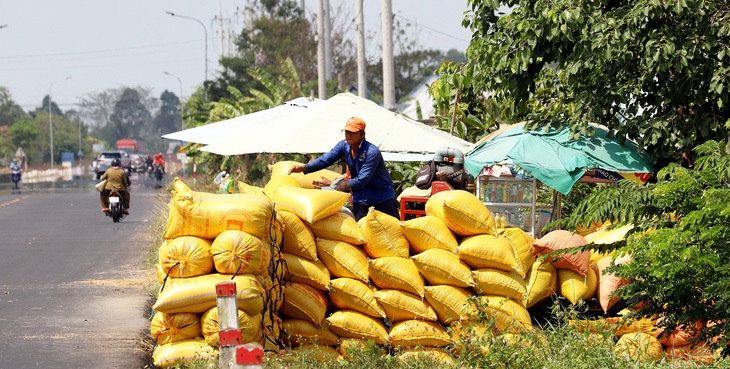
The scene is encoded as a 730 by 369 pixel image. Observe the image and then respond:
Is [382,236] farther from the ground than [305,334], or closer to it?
farther from the ground

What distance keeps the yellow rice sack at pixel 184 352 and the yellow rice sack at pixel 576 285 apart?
10.4 feet

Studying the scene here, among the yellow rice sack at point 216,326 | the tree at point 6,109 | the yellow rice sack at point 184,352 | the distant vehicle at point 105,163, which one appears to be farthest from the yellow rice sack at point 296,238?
the tree at point 6,109

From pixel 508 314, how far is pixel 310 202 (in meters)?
1.87

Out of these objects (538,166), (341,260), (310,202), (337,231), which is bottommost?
(341,260)

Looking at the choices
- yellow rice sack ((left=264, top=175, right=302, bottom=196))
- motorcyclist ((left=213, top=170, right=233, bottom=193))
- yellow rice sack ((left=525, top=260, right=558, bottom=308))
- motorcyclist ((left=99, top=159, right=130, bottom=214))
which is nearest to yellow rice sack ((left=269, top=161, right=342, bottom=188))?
yellow rice sack ((left=264, top=175, right=302, bottom=196))

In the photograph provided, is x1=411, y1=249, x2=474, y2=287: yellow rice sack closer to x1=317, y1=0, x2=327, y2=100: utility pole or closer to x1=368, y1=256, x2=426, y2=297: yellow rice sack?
x1=368, y1=256, x2=426, y2=297: yellow rice sack

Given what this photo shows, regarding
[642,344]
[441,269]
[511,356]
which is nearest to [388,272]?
[441,269]

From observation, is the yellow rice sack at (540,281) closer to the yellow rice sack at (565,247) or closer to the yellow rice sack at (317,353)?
the yellow rice sack at (565,247)

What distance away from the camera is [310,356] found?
799 cm

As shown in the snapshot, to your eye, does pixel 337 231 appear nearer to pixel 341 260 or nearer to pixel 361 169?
pixel 341 260

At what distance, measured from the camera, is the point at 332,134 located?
12195 millimetres

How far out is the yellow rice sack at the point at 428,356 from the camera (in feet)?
25.5

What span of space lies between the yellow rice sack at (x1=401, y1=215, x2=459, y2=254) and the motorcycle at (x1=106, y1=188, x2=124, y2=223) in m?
16.5

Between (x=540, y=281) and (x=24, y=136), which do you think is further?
(x=24, y=136)
